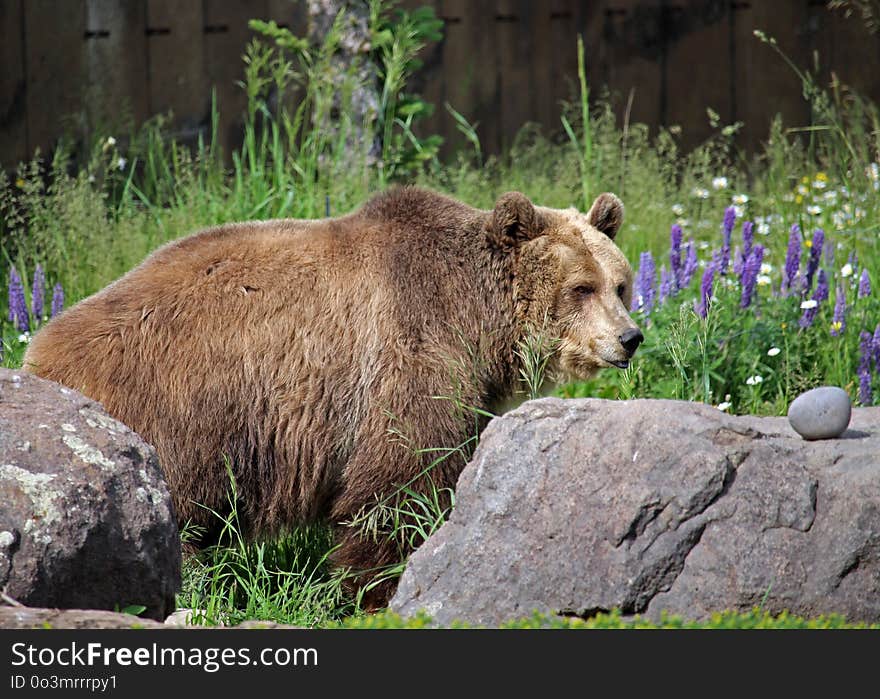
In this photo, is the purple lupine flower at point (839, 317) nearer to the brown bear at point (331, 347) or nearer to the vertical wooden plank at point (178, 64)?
the brown bear at point (331, 347)

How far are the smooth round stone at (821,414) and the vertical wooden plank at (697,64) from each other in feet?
23.3

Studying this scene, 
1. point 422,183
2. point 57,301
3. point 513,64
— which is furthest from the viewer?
point 513,64

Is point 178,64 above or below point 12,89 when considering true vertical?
above

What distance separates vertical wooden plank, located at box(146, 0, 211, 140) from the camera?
31.6 ft

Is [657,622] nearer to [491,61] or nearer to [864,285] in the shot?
[864,285]

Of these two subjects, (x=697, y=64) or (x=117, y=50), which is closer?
(x=117, y=50)

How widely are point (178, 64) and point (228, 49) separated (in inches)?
15.5

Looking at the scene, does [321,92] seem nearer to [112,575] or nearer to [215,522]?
[215,522]

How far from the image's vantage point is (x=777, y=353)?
5680 mm

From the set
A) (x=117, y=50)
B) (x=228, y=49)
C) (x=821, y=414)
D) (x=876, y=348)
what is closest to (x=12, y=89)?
(x=117, y=50)

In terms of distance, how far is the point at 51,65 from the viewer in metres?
9.41

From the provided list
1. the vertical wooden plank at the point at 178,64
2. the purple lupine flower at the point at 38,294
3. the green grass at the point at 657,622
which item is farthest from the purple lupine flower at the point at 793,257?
the vertical wooden plank at the point at 178,64
